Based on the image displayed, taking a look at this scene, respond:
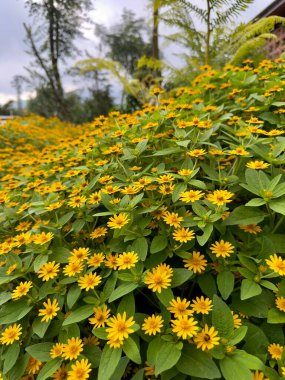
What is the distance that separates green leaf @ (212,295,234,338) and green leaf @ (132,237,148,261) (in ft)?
0.97

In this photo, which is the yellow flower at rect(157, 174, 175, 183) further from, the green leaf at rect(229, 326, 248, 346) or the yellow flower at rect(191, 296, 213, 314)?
the green leaf at rect(229, 326, 248, 346)

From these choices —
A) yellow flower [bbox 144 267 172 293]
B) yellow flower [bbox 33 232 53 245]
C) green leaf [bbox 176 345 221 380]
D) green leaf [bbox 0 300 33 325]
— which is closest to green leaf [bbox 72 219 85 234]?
yellow flower [bbox 33 232 53 245]

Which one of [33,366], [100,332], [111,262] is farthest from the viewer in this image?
[111,262]

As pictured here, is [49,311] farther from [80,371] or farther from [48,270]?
[80,371]

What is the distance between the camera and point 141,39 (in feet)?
54.1

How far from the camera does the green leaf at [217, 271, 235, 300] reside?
98cm

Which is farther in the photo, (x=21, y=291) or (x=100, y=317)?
(x=21, y=291)

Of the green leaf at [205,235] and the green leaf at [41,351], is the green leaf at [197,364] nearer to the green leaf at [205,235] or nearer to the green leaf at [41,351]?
the green leaf at [205,235]

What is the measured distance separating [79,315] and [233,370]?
487 millimetres

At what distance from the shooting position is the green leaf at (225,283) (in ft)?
3.21

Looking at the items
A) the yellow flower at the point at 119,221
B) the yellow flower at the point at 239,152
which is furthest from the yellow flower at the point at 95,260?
the yellow flower at the point at 239,152

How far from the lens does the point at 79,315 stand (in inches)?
37.8

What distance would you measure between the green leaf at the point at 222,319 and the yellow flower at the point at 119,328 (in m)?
0.25

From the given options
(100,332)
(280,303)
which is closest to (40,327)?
(100,332)
